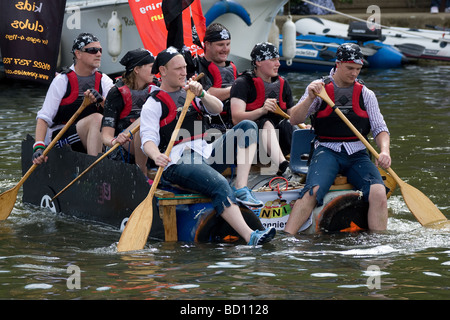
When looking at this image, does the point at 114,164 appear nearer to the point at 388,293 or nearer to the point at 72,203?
the point at 72,203

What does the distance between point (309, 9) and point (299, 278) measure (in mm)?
19098

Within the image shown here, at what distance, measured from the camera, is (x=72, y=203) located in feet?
→ 28.3

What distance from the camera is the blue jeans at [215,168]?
7059 millimetres

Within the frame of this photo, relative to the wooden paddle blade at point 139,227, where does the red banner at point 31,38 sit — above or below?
above

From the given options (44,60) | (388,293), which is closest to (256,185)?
(388,293)

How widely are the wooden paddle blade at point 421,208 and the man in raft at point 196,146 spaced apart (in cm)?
144

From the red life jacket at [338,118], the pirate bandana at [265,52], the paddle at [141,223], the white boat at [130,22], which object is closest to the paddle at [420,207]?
the red life jacket at [338,118]

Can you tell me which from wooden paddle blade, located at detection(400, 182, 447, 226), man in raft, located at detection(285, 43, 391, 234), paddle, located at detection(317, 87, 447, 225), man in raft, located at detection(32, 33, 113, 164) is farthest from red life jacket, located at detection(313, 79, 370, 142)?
man in raft, located at detection(32, 33, 113, 164)

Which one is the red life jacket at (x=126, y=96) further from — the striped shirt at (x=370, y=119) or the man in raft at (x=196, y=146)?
the striped shirt at (x=370, y=119)

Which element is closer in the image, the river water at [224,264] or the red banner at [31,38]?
the river water at [224,264]

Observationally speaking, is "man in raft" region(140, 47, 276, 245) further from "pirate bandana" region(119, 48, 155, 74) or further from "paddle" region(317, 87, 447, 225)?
"paddle" region(317, 87, 447, 225)

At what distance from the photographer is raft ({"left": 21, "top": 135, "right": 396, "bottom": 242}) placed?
717 cm

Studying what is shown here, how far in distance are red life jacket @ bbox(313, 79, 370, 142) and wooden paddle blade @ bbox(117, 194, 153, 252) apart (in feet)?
5.54

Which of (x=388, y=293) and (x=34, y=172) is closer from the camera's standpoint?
(x=388, y=293)
